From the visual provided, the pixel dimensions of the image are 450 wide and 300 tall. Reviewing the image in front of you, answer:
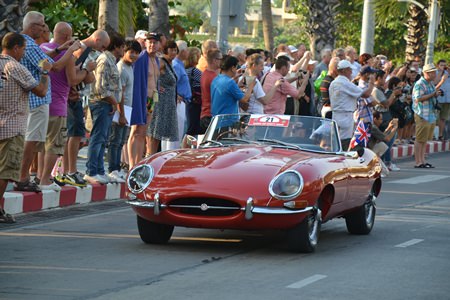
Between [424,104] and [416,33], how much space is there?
16.0 m

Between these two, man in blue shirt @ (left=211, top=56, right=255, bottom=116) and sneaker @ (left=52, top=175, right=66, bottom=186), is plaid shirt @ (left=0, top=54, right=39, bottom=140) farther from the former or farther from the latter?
man in blue shirt @ (left=211, top=56, right=255, bottom=116)

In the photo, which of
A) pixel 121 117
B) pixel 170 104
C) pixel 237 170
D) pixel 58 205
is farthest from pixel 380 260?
pixel 170 104

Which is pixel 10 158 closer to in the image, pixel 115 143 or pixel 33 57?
pixel 33 57

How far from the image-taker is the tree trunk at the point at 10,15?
578 inches

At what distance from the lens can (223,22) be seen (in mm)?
19906

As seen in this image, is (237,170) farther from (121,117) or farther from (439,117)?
(439,117)

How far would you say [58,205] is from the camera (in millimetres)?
14344

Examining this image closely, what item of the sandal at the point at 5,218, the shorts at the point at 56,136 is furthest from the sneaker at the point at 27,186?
the sandal at the point at 5,218

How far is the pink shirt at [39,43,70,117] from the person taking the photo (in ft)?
46.7

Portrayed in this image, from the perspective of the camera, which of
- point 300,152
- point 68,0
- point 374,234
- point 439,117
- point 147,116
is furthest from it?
point 439,117

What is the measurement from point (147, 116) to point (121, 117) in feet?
3.68

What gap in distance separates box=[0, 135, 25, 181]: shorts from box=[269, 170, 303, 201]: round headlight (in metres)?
3.13

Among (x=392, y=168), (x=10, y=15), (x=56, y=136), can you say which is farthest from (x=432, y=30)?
(x=56, y=136)

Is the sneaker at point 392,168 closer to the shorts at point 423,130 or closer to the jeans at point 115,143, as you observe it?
the shorts at point 423,130
